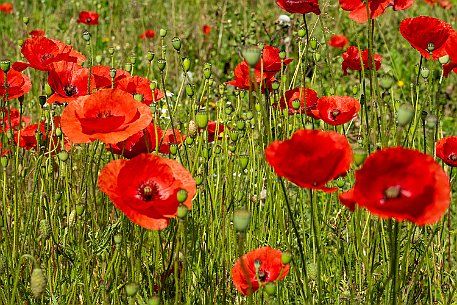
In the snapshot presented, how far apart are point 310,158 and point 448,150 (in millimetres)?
837

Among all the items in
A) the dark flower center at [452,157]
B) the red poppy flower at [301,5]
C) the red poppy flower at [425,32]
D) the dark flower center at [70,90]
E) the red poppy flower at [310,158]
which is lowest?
the dark flower center at [452,157]

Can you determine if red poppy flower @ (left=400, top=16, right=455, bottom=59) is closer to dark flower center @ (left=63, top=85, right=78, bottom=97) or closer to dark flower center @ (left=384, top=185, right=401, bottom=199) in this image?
dark flower center @ (left=384, top=185, right=401, bottom=199)

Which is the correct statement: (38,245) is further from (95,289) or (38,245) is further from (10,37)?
(10,37)

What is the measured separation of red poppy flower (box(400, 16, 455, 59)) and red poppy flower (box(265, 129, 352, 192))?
2.20 feet

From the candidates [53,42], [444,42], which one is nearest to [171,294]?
[53,42]

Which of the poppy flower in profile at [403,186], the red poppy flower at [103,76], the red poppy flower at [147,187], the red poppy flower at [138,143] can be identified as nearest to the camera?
the poppy flower in profile at [403,186]

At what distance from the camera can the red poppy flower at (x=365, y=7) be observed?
1902 millimetres

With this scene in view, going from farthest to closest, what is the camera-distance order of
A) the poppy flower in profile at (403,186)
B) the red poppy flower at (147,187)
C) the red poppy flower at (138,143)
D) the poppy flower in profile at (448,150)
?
the poppy flower in profile at (448,150) < the red poppy flower at (138,143) < the red poppy flower at (147,187) < the poppy flower in profile at (403,186)

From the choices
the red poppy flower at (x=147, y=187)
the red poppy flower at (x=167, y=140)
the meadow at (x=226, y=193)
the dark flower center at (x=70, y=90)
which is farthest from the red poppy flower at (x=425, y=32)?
the dark flower center at (x=70, y=90)

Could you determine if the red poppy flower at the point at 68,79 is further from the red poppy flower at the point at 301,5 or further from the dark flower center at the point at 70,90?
the red poppy flower at the point at 301,5

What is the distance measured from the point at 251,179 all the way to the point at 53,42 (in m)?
0.80

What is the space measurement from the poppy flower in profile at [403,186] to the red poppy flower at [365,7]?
0.70 m

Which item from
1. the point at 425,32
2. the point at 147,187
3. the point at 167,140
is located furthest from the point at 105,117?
the point at 425,32

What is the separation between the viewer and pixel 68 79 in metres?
2.01
